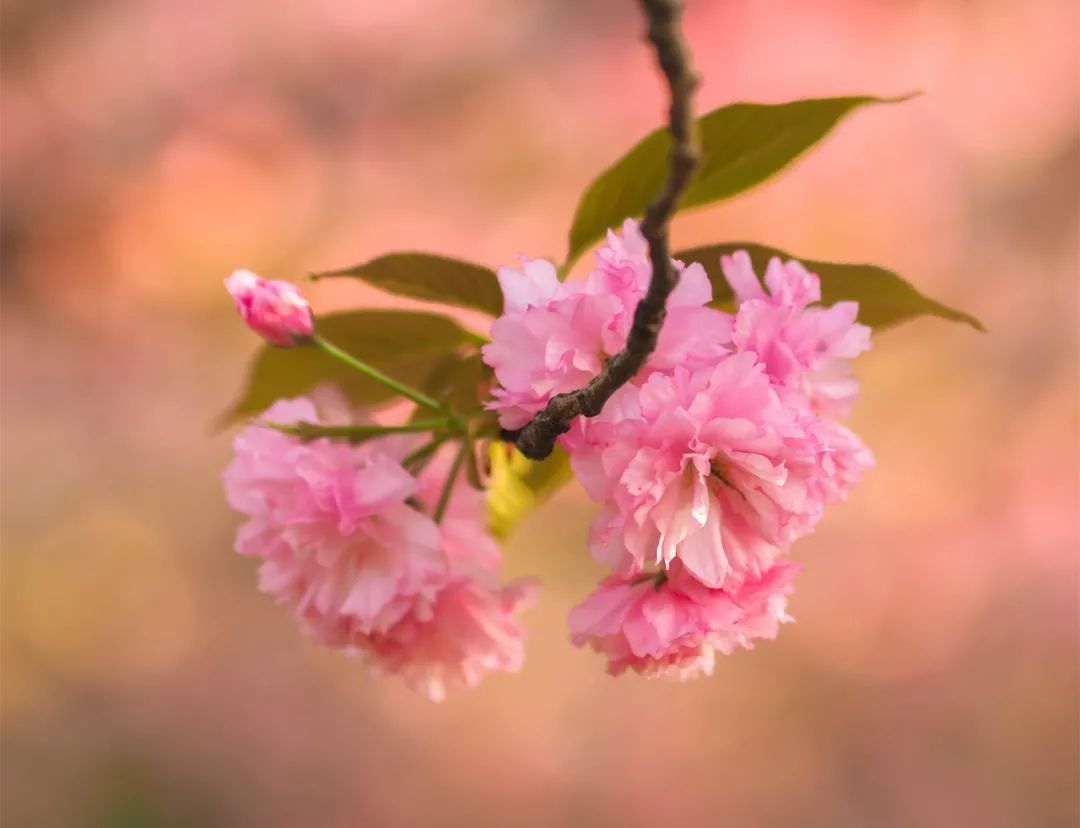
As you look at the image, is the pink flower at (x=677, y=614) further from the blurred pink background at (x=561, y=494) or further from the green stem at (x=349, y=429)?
the blurred pink background at (x=561, y=494)

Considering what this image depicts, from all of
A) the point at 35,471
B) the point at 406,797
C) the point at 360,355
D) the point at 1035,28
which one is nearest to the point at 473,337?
the point at 360,355

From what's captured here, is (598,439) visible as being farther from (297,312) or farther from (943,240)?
(943,240)

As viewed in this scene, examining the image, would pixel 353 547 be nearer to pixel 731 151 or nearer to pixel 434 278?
pixel 434 278

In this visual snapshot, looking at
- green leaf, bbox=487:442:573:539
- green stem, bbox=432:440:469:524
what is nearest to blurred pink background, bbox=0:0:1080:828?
green leaf, bbox=487:442:573:539

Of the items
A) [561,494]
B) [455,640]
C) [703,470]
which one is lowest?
[561,494]

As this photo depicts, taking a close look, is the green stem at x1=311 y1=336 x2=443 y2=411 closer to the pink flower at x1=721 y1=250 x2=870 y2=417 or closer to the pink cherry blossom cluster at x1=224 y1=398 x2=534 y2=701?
the pink cherry blossom cluster at x1=224 y1=398 x2=534 y2=701

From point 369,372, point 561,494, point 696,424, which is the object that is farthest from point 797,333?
point 561,494
